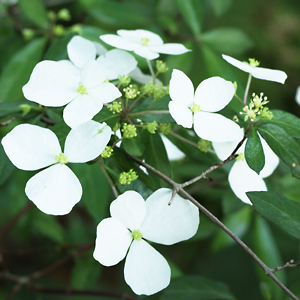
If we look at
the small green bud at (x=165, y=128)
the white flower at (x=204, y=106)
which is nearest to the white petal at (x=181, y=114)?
the white flower at (x=204, y=106)

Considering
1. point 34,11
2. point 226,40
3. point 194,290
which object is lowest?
point 194,290

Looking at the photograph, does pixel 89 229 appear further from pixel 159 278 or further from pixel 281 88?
pixel 281 88

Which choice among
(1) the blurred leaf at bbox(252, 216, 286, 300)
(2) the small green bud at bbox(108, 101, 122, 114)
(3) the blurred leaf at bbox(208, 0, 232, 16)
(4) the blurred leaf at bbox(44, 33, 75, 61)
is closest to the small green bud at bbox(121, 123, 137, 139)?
(2) the small green bud at bbox(108, 101, 122, 114)

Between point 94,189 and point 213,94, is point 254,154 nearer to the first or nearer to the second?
point 213,94

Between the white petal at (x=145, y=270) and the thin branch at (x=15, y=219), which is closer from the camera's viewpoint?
the white petal at (x=145, y=270)

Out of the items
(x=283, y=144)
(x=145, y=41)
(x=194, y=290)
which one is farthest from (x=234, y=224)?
(x=145, y=41)

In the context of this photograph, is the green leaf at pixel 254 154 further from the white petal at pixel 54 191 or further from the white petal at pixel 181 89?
the white petal at pixel 54 191

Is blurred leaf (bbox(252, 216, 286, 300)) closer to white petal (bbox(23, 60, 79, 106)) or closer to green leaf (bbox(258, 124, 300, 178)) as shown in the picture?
green leaf (bbox(258, 124, 300, 178))
